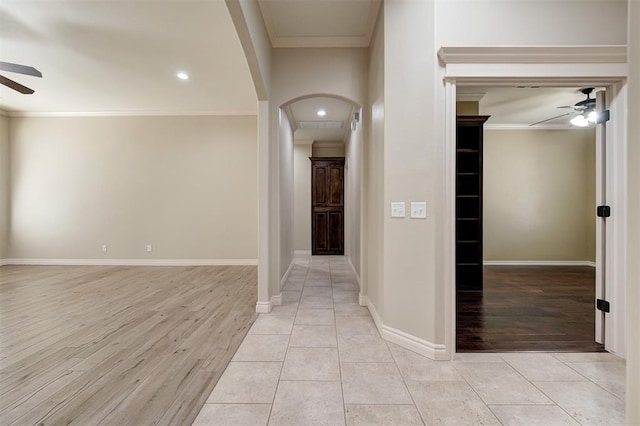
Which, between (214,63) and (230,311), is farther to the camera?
(214,63)

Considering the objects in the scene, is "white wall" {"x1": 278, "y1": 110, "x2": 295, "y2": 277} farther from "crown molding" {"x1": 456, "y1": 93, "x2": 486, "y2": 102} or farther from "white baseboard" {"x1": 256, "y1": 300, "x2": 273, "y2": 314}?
"crown molding" {"x1": 456, "y1": 93, "x2": 486, "y2": 102}

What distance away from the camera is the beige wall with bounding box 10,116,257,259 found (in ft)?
19.1

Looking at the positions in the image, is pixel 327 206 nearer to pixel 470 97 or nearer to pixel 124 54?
pixel 470 97

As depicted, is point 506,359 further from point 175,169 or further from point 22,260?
point 22,260

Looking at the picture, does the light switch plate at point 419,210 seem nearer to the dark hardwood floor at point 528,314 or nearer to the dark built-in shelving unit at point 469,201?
the dark hardwood floor at point 528,314

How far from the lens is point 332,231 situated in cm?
726

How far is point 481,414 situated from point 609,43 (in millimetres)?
2908

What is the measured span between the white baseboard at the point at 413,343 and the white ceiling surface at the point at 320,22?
3.05 metres

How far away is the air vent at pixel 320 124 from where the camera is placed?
19.2 feet

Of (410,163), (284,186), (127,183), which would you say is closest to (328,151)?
(284,186)

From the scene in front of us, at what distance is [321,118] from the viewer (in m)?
5.56

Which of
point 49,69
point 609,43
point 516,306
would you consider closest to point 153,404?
point 516,306

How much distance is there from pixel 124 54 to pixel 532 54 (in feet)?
14.7

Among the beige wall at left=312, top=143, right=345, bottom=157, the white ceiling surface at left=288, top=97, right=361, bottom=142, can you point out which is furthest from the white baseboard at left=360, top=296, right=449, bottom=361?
the beige wall at left=312, top=143, right=345, bottom=157
